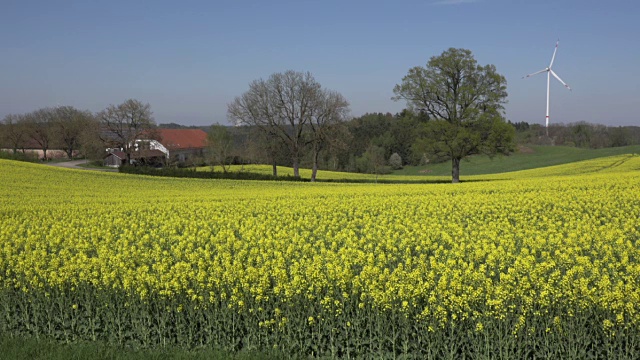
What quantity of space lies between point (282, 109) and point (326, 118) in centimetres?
530

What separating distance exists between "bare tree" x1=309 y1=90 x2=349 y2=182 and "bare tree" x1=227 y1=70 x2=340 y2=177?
1.20 ft

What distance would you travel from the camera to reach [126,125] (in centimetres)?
7981

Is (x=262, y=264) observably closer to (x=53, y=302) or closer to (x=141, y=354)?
(x=141, y=354)

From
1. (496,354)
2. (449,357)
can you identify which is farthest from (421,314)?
(496,354)

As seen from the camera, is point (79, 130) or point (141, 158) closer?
point (141, 158)

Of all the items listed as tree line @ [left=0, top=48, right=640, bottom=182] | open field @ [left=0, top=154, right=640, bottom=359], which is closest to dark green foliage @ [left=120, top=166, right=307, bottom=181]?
tree line @ [left=0, top=48, right=640, bottom=182]

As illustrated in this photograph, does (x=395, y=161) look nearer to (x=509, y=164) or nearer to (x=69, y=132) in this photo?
(x=509, y=164)

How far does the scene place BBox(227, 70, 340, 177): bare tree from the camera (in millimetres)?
59750

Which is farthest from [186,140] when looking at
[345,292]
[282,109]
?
[345,292]

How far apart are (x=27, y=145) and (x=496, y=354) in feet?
406

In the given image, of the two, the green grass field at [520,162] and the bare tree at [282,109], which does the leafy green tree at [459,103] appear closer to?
the bare tree at [282,109]

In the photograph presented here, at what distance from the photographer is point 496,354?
7.83 m

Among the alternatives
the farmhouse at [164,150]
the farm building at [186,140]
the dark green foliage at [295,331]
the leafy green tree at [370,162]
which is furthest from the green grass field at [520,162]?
the dark green foliage at [295,331]

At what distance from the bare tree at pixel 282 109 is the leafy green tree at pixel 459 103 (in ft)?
38.7
